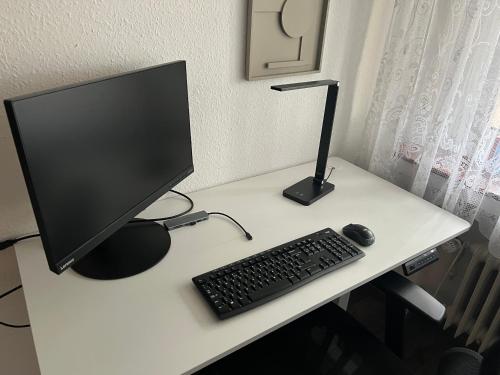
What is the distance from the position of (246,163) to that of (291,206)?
27 cm

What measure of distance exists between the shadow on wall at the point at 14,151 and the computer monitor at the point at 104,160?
193 millimetres

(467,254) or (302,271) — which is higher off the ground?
(302,271)

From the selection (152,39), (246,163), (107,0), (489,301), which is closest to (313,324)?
(246,163)

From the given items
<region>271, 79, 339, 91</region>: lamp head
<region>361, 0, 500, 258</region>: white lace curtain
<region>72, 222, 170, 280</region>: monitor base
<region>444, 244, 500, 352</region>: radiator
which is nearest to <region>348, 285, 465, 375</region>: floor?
<region>444, 244, 500, 352</region>: radiator

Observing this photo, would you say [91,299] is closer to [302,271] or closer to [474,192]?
[302,271]

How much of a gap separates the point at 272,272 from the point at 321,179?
58 cm

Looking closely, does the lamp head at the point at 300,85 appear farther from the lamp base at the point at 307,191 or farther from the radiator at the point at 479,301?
the radiator at the point at 479,301

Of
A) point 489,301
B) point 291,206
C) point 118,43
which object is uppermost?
Answer: point 118,43

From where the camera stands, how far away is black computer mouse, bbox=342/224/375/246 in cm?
115

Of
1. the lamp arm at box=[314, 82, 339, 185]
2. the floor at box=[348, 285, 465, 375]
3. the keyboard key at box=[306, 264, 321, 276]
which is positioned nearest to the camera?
the keyboard key at box=[306, 264, 321, 276]

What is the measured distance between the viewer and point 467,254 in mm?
1532

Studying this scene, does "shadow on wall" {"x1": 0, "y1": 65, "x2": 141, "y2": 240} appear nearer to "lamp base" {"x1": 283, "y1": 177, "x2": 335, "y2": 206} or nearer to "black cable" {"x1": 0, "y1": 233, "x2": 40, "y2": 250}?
"black cable" {"x1": 0, "y1": 233, "x2": 40, "y2": 250}

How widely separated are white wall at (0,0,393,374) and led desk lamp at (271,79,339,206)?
18 centimetres

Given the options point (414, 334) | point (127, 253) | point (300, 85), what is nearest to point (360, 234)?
point (300, 85)
